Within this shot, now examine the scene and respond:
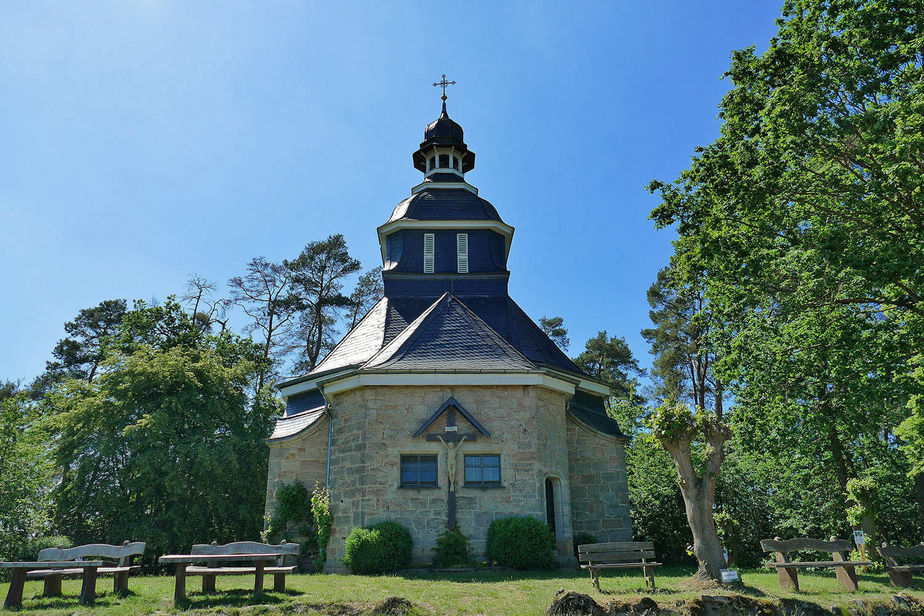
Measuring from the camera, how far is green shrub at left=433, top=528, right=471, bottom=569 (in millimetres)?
13312

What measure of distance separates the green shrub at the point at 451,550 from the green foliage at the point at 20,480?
10402mm

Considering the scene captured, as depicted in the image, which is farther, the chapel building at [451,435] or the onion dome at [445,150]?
the onion dome at [445,150]

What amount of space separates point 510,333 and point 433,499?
6.28m

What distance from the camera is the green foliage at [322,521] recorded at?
14.6 m

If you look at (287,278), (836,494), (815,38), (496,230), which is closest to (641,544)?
(815,38)

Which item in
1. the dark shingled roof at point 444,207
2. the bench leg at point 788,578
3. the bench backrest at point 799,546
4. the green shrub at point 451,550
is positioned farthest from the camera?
the dark shingled roof at point 444,207

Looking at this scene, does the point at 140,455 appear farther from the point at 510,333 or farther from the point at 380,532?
the point at 510,333

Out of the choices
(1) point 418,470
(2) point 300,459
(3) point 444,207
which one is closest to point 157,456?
(2) point 300,459

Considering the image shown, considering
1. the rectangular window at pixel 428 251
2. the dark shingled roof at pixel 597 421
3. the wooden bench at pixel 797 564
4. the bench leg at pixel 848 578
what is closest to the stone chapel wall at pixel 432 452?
the dark shingled roof at pixel 597 421

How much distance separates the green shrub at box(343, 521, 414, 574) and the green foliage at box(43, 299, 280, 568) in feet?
24.1

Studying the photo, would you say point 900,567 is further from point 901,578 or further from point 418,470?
point 418,470

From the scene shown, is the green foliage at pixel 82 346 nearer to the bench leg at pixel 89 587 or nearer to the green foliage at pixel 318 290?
the green foliage at pixel 318 290

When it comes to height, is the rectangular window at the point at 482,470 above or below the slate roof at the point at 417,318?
below

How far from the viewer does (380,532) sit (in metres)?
13.3
